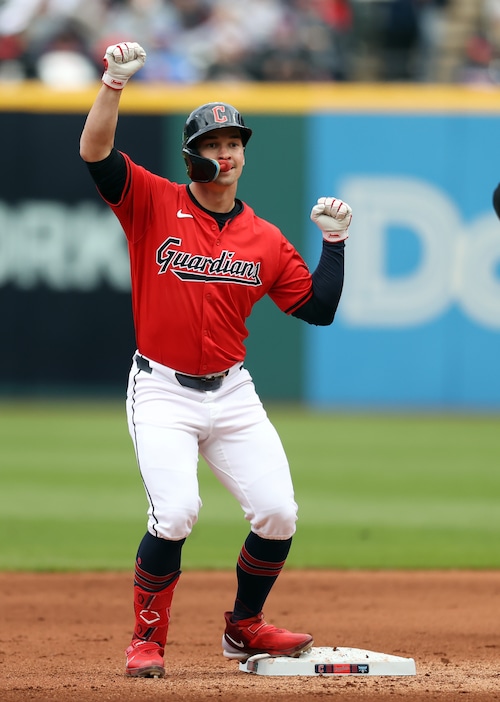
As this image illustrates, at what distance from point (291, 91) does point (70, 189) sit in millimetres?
2660

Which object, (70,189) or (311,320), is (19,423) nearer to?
(70,189)

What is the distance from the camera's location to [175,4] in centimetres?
1503

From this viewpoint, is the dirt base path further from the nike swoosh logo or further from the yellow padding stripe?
the yellow padding stripe

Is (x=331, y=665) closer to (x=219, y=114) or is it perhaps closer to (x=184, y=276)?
(x=184, y=276)

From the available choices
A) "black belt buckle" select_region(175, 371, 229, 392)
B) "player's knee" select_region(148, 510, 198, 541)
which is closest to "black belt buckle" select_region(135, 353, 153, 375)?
"black belt buckle" select_region(175, 371, 229, 392)

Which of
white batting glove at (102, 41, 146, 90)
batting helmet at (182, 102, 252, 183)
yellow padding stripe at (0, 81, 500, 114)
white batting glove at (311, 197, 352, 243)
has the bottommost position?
white batting glove at (311, 197, 352, 243)

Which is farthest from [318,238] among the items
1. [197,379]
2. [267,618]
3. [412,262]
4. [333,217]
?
[197,379]

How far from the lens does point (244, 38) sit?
1485 cm

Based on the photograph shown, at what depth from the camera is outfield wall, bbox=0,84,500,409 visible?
545 inches

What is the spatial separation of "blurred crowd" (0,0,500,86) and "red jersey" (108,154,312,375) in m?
9.58

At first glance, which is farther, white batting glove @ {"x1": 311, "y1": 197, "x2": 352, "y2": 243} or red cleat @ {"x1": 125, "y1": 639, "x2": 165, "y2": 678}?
white batting glove @ {"x1": 311, "y1": 197, "x2": 352, "y2": 243}

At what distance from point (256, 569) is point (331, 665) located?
1.49 feet

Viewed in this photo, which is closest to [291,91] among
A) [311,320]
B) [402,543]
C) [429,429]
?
[429,429]

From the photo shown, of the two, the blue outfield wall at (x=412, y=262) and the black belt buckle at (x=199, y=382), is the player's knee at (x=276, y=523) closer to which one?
the black belt buckle at (x=199, y=382)
